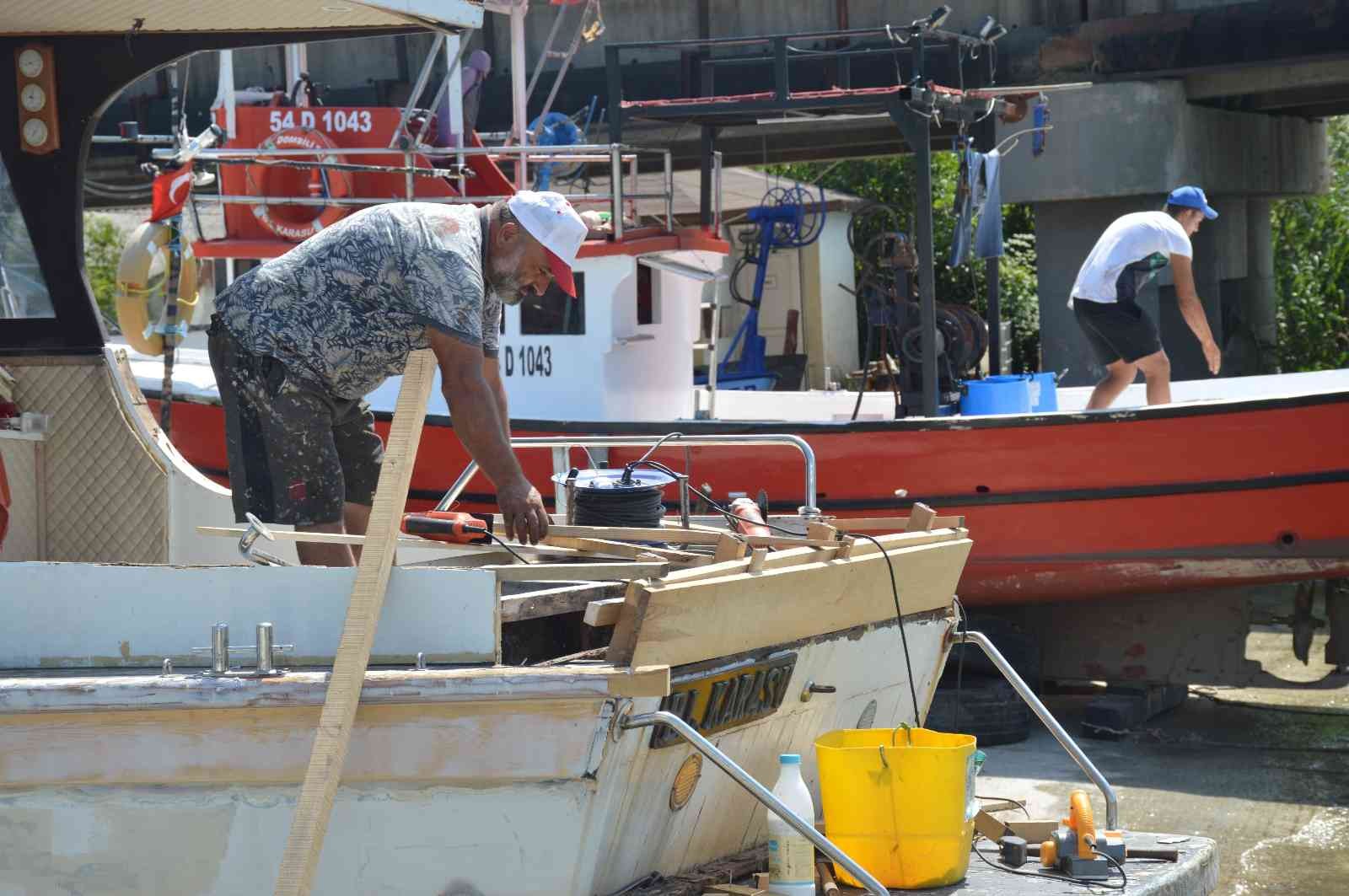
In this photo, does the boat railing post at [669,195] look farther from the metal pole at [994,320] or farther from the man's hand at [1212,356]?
the man's hand at [1212,356]

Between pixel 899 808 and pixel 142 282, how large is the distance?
246 inches

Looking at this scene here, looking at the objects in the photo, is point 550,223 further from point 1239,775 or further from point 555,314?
point 555,314

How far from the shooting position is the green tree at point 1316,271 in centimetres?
1980

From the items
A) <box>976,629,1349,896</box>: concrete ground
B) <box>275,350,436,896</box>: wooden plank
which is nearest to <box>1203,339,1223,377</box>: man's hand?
<box>976,629,1349,896</box>: concrete ground

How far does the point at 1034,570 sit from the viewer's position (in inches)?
327

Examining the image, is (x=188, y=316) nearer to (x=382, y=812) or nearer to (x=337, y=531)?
(x=337, y=531)

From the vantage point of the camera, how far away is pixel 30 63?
538cm

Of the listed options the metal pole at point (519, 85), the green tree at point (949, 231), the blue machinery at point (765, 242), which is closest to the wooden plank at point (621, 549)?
the metal pole at point (519, 85)

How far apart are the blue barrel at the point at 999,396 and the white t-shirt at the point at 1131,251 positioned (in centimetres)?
58

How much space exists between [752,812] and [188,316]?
5952 millimetres

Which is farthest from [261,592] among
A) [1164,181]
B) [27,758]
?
[1164,181]

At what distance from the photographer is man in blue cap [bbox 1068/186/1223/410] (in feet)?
29.0

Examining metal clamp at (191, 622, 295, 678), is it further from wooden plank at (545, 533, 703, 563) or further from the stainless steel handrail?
the stainless steel handrail

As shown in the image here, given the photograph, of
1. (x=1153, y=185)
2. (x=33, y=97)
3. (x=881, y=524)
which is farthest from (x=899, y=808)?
(x=1153, y=185)
